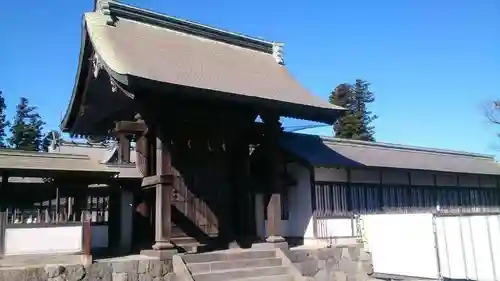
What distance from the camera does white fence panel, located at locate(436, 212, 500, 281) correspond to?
8414 mm

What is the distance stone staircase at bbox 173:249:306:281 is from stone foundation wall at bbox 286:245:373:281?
533 mm

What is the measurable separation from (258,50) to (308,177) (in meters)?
4.52

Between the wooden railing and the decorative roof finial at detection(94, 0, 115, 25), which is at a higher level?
the decorative roof finial at detection(94, 0, 115, 25)

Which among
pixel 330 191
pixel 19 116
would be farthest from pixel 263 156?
pixel 19 116

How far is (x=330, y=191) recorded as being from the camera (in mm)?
15195

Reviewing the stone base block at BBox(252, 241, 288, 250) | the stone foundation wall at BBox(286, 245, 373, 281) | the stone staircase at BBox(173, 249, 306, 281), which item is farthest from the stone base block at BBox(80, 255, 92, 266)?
the stone foundation wall at BBox(286, 245, 373, 281)

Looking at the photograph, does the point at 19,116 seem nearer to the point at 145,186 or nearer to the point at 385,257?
the point at 145,186

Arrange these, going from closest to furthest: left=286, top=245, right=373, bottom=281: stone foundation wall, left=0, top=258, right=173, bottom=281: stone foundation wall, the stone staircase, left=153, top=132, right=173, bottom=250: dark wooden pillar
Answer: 1. left=0, top=258, right=173, bottom=281: stone foundation wall
2. the stone staircase
3. left=153, top=132, right=173, bottom=250: dark wooden pillar
4. left=286, top=245, right=373, bottom=281: stone foundation wall

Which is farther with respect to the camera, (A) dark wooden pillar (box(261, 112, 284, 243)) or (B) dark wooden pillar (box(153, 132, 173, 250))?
(A) dark wooden pillar (box(261, 112, 284, 243))

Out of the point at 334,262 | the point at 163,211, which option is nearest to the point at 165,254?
the point at 163,211

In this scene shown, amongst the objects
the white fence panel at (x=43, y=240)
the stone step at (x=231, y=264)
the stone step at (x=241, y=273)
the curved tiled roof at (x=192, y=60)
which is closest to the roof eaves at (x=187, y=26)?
the curved tiled roof at (x=192, y=60)

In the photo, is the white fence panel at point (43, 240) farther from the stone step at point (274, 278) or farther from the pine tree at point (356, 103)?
the pine tree at point (356, 103)

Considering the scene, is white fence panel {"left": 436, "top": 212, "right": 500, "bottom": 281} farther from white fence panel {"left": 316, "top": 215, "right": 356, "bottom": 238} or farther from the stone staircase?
white fence panel {"left": 316, "top": 215, "right": 356, "bottom": 238}

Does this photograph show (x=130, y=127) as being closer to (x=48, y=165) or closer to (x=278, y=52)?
(x=48, y=165)
